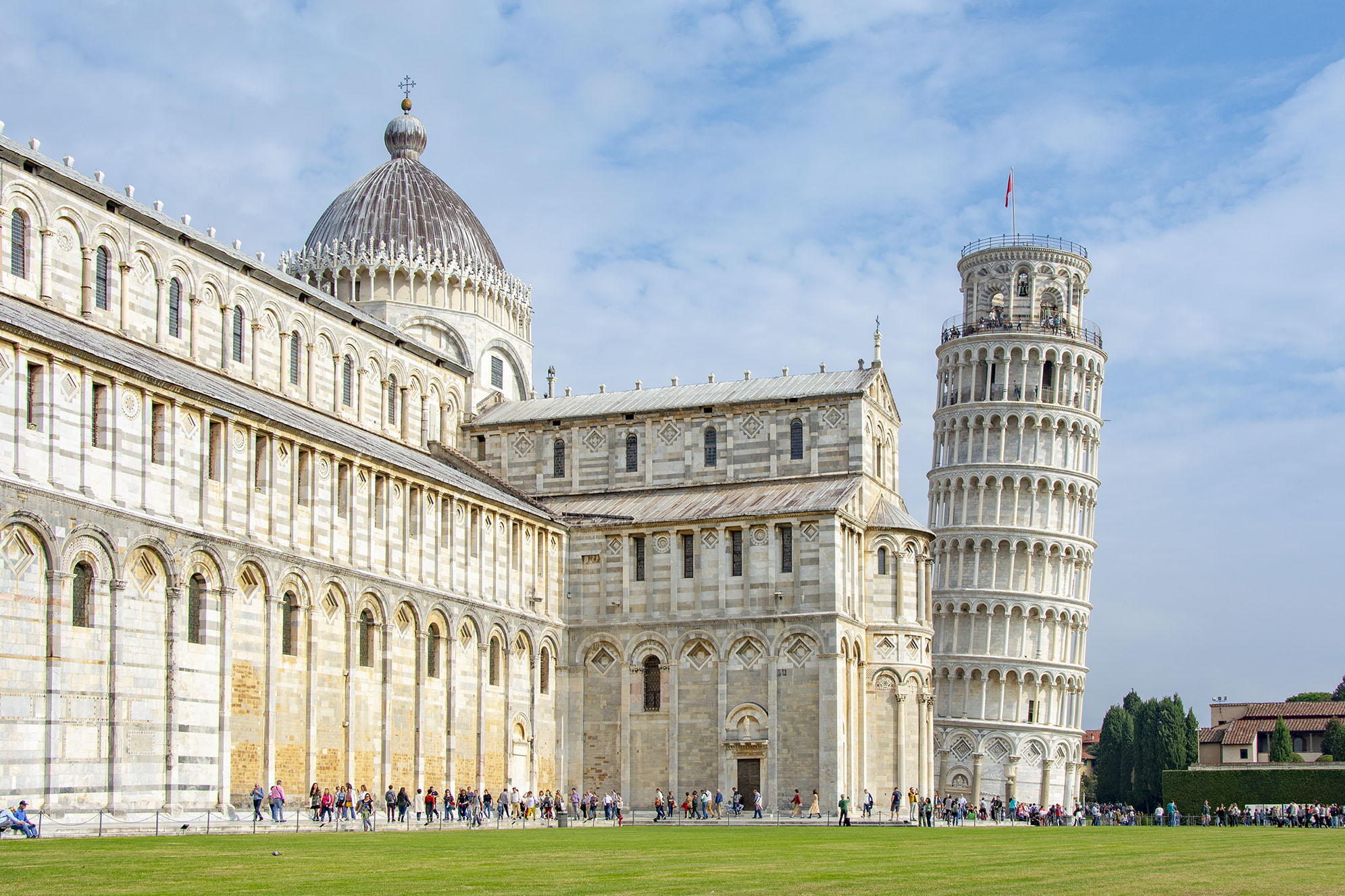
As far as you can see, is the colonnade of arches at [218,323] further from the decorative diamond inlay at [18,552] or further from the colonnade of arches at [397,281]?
the decorative diamond inlay at [18,552]

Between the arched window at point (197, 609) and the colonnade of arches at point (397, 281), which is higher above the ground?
the colonnade of arches at point (397, 281)

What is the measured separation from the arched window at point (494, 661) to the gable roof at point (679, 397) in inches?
469

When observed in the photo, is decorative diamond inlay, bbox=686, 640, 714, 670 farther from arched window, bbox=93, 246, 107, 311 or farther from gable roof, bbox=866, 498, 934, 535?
arched window, bbox=93, 246, 107, 311

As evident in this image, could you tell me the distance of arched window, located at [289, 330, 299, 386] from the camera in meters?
55.6

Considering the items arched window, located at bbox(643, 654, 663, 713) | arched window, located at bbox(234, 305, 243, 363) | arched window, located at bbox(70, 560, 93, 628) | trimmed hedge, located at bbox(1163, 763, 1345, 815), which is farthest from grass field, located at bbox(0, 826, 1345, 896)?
trimmed hedge, located at bbox(1163, 763, 1345, 815)

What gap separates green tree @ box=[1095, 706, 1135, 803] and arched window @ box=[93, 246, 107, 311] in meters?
74.9

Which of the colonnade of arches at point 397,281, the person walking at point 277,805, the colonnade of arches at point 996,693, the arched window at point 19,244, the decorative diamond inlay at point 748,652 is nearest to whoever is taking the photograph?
the person walking at point 277,805

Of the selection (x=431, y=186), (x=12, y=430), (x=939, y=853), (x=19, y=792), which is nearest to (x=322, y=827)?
(x=19, y=792)

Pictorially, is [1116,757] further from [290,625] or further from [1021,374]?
[290,625]

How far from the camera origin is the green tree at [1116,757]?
102m

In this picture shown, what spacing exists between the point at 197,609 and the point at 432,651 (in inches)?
489

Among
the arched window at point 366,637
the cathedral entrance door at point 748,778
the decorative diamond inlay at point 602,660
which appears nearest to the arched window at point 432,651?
the arched window at point 366,637

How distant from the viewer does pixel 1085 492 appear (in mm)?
92312

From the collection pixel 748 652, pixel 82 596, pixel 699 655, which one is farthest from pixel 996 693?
pixel 82 596
